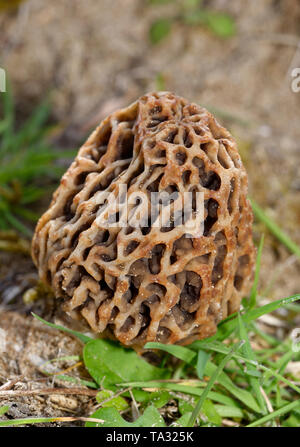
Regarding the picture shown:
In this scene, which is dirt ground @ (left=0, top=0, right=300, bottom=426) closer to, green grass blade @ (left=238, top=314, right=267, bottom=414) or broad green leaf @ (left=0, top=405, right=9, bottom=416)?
green grass blade @ (left=238, top=314, right=267, bottom=414)

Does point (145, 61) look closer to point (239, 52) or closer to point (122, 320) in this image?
point (239, 52)

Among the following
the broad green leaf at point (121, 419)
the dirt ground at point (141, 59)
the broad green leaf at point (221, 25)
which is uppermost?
the broad green leaf at point (221, 25)

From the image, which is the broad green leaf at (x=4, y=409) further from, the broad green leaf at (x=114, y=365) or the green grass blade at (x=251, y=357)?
the green grass blade at (x=251, y=357)

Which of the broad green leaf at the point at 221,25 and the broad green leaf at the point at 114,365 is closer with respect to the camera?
the broad green leaf at the point at 114,365

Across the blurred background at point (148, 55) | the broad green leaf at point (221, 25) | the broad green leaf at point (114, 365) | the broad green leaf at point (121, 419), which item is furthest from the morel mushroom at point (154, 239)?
the broad green leaf at point (221, 25)

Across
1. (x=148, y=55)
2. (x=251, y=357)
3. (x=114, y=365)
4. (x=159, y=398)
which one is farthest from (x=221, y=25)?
(x=159, y=398)

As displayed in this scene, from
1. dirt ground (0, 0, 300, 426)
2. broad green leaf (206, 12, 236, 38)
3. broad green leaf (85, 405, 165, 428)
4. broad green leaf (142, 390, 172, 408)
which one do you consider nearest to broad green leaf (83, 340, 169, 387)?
broad green leaf (142, 390, 172, 408)

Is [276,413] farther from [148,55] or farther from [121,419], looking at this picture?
[148,55]
